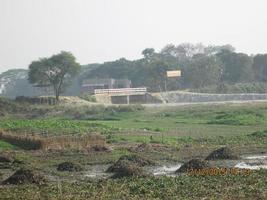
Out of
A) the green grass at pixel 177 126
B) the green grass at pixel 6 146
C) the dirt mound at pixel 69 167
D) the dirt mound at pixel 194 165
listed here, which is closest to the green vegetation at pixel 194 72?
the green grass at pixel 177 126

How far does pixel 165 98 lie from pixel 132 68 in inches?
1339

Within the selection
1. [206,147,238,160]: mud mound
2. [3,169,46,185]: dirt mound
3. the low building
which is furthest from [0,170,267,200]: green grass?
the low building

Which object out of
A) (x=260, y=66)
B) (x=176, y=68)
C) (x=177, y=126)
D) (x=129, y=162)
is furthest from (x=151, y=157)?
(x=260, y=66)

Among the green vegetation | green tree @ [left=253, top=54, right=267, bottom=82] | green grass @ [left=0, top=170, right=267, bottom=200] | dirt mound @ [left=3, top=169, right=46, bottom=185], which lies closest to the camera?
green grass @ [left=0, top=170, right=267, bottom=200]

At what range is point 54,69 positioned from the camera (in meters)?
90.2

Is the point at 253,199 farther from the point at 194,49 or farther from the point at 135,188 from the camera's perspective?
the point at 194,49

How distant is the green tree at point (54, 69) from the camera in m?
88.9

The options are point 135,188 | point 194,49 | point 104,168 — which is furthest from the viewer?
point 194,49

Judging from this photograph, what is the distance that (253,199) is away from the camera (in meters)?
19.6

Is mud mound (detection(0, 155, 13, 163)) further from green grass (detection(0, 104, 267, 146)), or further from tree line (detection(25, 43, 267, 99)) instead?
tree line (detection(25, 43, 267, 99))

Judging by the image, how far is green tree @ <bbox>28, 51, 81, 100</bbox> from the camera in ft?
292

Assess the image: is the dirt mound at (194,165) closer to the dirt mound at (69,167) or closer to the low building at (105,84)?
the dirt mound at (69,167)

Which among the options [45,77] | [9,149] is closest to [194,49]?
[45,77]

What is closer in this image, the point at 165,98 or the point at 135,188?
the point at 135,188
